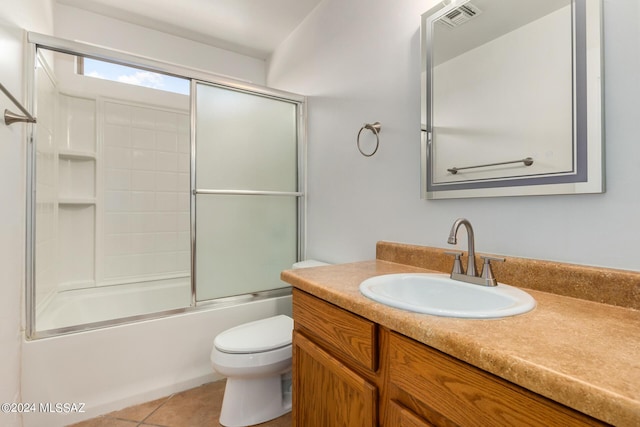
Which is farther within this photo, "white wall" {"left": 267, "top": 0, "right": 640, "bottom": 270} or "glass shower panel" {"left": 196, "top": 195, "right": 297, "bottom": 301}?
"glass shower panel" {"left": 196, "top": 195, "right": 297, "bottom": 301}

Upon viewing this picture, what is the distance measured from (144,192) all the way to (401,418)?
2.72 m

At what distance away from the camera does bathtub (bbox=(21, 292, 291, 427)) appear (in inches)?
58.4

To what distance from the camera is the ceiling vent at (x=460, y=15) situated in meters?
1.18

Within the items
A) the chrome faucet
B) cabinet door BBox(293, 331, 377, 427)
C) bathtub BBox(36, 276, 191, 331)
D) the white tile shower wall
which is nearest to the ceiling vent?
the chrome faucet

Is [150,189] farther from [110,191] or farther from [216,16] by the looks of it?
[216,16]

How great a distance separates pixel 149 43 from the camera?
8.24 ft

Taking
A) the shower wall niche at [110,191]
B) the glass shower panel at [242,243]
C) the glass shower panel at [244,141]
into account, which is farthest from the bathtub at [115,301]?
the glass shower panel at [244,141]

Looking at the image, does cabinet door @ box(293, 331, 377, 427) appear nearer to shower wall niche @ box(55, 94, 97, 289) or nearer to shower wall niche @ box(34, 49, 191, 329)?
shower wall niche @ box(34, 49, 191, 329)

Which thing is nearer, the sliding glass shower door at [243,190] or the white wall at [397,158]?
the white wall at [397,158]

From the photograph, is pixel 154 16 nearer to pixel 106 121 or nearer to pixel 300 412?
pixel 106 121

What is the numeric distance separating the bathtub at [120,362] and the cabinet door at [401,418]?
146 cm

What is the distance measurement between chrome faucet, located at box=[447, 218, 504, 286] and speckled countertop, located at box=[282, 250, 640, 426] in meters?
0.14

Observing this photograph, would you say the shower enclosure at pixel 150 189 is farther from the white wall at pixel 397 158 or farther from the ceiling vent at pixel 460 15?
the ceiling vent at pixel 460 15

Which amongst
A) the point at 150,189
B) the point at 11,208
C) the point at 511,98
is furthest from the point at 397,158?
the point at 150,189
